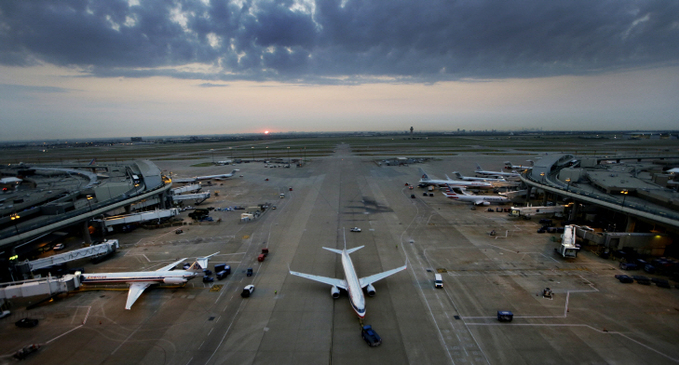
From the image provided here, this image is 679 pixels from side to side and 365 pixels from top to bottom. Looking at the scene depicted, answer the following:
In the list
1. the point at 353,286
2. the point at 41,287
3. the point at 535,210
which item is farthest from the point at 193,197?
the point at 535,210

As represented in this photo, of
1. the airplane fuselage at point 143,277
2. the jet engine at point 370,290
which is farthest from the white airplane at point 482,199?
the airplane fuselage at point 143,277

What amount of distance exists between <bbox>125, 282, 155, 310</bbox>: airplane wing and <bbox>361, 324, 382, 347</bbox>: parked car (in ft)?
81.7

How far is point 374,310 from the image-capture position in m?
28.7

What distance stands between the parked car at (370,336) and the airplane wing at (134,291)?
81.7 feet

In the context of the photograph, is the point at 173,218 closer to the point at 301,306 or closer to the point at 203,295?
the point at 203,295

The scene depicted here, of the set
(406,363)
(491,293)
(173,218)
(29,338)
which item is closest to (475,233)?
(491,293)

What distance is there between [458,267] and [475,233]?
14900 mm

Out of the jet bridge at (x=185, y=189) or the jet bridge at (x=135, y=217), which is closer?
the jet bridge at (x=135, y=217)

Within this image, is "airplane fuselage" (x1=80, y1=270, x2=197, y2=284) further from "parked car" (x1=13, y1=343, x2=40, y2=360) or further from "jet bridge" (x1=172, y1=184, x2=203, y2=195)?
"jet bridge" (x1=172, y1=184, x2=203, y2=195)

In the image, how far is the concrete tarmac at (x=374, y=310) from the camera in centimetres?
2327

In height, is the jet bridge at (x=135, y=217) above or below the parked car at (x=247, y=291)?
above

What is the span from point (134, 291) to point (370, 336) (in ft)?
89.2

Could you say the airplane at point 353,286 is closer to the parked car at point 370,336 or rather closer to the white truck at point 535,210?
the parked car at point 370,336

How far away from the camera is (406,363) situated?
2208 cm
